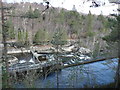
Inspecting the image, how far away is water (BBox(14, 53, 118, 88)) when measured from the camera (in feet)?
8.35

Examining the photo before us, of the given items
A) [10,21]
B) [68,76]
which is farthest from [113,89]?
[10,21]

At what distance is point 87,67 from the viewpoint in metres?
2.96

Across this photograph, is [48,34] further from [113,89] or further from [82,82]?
[113,89]

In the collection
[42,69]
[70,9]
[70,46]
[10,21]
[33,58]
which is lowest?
[42,69]

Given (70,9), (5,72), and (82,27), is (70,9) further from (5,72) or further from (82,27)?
(5,72)

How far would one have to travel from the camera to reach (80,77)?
2.78 meters

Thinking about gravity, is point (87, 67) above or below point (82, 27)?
below

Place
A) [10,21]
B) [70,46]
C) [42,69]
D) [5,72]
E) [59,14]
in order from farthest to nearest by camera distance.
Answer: [70,46], [42,69], [59,14], [10,21], [5,72]

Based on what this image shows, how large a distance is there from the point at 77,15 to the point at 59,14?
46cm

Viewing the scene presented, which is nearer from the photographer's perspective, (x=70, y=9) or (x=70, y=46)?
(x=70, y=9)

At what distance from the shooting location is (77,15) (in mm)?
2955

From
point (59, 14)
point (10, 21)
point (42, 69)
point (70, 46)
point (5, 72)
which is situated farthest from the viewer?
point (70, 46)

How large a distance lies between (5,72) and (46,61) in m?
1.09

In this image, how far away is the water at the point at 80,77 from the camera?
254cm
